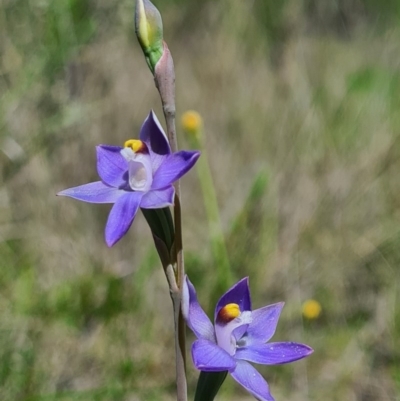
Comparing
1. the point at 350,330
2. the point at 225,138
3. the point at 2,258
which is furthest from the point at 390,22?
the point at 2,258

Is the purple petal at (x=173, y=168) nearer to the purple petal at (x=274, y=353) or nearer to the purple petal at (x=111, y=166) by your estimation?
the purple petal at (x=111, y=166)

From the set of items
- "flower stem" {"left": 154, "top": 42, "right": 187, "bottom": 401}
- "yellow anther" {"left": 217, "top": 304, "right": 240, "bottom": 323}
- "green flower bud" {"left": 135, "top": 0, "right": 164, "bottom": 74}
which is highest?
"green flower bud" {"left": 135, "top": 0, "right": 164, "bottom": 74}

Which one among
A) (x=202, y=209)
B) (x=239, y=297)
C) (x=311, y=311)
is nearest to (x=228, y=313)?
(x=239, y=297)

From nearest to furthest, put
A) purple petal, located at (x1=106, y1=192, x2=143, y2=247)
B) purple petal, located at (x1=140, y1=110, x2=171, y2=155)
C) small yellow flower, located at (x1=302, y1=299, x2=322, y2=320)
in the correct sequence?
purple petal, located at (x1=106, y1=192, x2=143, y2=247)
purple petal, located at (x1=140, y1=110, x2=171, y2=155)
small yellow flower, located at (x1=302, y1=299, x2=322, y2=320)

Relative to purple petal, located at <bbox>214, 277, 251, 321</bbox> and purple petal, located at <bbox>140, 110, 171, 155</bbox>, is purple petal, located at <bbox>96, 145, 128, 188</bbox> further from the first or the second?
purple petal, located at <bbox>214, 277, 251, 321</bbox>

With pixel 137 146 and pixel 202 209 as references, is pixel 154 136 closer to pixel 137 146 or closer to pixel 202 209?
pixel 137 146

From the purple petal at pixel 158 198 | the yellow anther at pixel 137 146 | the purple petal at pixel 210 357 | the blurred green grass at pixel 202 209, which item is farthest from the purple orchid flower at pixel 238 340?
the blurred green grass at pixel 202 209

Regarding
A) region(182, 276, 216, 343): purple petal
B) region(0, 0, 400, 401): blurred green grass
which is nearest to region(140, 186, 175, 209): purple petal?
region(182, 276, 216, 343): purple petal

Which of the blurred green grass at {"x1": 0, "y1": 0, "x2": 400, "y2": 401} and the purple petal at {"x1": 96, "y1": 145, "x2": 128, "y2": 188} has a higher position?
the purple petal at {"x1": 96, "y1": 145, "x2": 128, "y2": 188}
